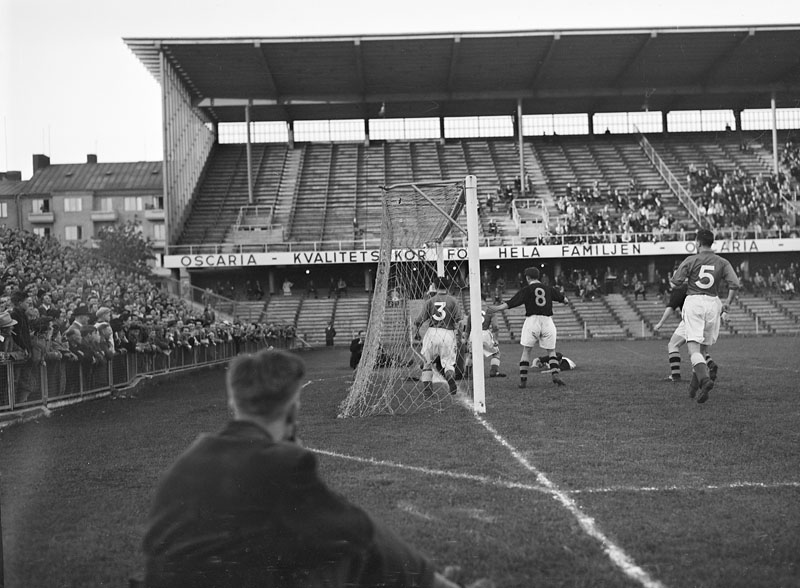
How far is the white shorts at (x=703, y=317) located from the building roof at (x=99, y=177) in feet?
235

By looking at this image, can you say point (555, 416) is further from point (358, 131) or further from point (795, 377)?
point (358, 131)

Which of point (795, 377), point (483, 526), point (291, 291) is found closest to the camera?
point (483, 526)

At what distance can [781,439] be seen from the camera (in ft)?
24.9

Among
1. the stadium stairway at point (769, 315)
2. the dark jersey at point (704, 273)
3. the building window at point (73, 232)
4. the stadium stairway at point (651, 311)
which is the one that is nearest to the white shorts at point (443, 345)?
the dark jersey at point (704, 273)

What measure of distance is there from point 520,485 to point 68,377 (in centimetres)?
913

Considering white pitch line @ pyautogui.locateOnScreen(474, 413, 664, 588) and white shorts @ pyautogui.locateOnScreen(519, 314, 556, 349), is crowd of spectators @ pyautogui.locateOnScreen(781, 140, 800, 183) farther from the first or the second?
white pitch line @ pyautogui.locateOnScreen(474, 413, 664, 588)

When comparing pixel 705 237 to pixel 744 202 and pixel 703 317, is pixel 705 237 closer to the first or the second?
pixel 703 317

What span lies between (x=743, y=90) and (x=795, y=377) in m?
41.0

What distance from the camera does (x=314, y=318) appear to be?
43.1 meters

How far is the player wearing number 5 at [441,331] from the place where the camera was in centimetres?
1211

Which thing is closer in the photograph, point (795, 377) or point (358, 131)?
point (795, 377)

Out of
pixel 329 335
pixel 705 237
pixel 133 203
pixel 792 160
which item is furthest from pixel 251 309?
pixel 133 203

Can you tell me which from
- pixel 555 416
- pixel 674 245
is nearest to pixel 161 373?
pixel 555 416

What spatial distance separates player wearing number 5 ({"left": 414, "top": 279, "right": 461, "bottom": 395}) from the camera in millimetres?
12109
